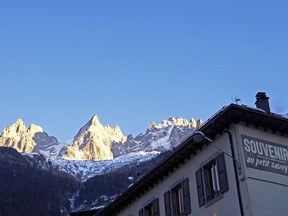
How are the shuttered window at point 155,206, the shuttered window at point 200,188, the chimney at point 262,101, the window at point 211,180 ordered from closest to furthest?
the window at point 211,180 < the shuttered window at point 200,188 < the chimney at point 262,101 < the shuttered window at point 155,206

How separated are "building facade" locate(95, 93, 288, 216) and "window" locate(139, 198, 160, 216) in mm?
1798

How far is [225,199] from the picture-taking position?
24734 millimetres

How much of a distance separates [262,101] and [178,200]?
713 centimetres

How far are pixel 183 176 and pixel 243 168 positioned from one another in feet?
18.5

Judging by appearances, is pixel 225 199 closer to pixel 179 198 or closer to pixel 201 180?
pixel 201 180

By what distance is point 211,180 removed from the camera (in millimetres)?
26547

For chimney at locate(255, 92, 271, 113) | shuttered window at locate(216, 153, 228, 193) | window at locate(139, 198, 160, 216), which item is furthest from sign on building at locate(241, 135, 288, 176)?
window at locate(139, 198, 160, 216)

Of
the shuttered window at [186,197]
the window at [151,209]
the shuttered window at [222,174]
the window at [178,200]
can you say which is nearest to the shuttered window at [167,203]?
the window at [178,200]

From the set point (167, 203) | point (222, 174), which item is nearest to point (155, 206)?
point (167, 203)

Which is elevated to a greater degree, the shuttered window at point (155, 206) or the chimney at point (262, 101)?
the chimney at point (262, 101)

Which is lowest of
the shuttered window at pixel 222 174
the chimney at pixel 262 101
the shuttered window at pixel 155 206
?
the shuttered window at pixel 222 174

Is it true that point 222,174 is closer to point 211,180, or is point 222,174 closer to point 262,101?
point 211,180

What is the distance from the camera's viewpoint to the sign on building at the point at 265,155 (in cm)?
2469

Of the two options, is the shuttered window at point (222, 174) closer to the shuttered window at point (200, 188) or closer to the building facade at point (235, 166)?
the building facade at point (235, 166)
